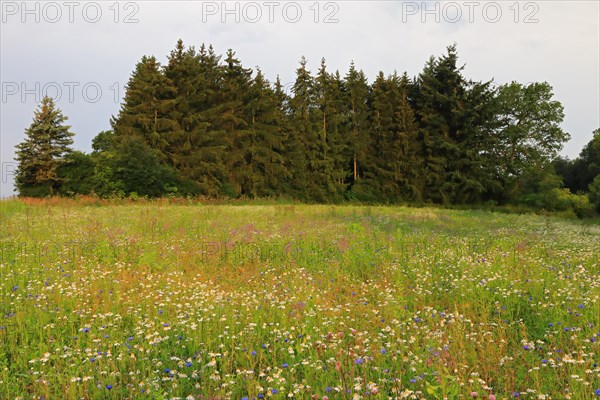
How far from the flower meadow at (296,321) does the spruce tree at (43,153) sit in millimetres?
30681

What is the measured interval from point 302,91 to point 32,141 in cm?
2961

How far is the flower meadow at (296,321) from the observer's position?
3.47m

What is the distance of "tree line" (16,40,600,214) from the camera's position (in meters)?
39.2

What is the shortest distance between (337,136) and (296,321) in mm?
43591

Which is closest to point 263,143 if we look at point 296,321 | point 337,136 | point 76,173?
point 337,136

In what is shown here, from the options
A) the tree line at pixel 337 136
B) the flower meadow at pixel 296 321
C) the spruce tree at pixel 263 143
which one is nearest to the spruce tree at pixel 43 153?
the tree line at pixel 337 136

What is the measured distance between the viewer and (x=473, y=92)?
149 ft

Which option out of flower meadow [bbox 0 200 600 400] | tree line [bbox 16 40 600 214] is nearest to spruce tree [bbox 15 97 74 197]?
tree line [bbox 16 40 600 214]

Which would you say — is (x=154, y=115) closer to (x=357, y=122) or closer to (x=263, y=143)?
(x=263, y=143)

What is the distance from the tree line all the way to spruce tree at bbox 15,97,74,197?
0.12 meters

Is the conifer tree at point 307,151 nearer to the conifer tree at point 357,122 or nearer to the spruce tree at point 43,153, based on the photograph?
the conifer tree at point 357,122

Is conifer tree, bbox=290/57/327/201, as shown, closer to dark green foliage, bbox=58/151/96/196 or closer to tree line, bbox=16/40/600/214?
tree line, bbox=16/40/600/214

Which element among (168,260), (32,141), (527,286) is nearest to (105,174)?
(32,141)

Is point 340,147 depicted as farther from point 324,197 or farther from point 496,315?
point 496,315
